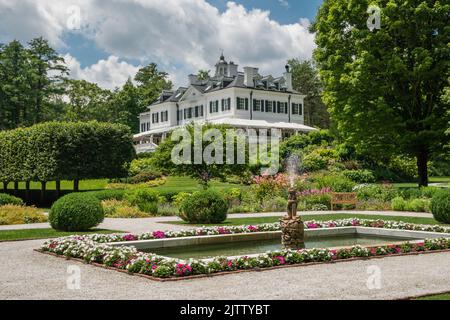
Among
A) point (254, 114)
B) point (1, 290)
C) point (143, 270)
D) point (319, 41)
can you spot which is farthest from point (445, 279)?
point (254, 114)

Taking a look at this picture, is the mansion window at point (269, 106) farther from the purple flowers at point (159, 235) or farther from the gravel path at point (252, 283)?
the gravel path at point (252, 283)

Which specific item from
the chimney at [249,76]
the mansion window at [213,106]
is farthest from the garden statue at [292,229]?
the chimney at [249,76]

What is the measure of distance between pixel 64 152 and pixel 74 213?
1598 centimetres

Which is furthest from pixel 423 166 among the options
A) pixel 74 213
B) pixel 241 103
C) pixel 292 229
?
pixel 241 103

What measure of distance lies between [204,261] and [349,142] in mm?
23937

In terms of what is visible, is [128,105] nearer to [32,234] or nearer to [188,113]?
[188,113]

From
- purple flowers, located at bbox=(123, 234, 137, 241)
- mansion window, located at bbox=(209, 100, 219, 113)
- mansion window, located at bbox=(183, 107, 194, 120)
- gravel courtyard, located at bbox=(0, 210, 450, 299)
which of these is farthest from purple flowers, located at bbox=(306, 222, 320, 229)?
mansion window, located at bbox=(183, 107, 194, 120)

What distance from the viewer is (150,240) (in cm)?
1473

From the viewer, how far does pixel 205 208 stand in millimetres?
21156

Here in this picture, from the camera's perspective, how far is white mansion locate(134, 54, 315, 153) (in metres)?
57.9

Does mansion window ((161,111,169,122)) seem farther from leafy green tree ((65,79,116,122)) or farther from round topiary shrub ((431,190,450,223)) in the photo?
round topiary shrub ((431,190,450,223))

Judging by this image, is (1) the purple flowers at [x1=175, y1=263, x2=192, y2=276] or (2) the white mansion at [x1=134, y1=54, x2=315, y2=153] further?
(2) the white mansion at [x1=134, y1=54, x2=315, y2=153]

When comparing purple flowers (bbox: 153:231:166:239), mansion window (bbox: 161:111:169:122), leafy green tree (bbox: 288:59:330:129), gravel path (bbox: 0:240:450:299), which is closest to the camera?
gravel path (bbox: 0:240:450:299)

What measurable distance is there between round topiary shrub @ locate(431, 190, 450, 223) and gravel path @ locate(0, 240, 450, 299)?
827 centimetres
